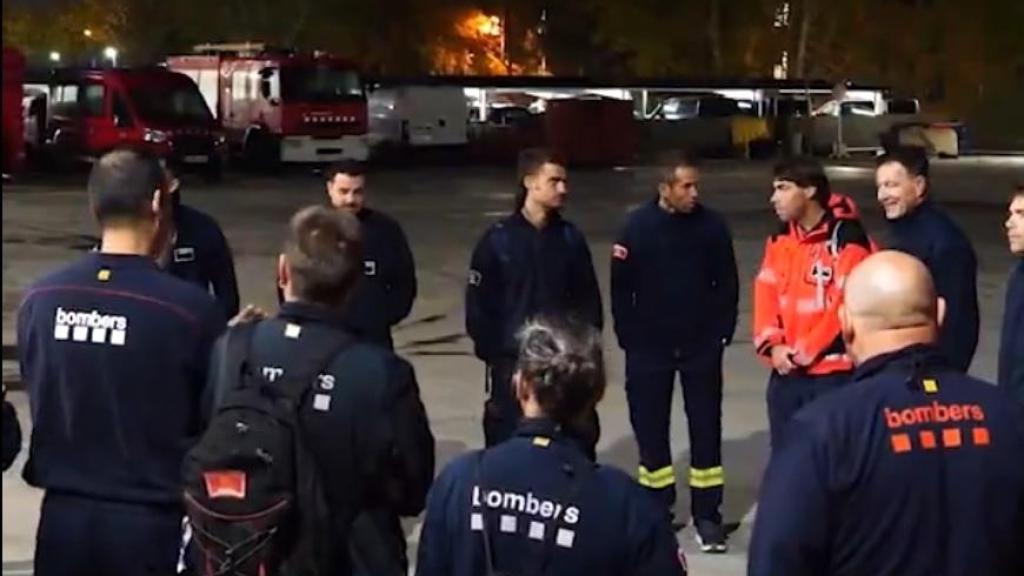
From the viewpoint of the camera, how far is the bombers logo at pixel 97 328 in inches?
159

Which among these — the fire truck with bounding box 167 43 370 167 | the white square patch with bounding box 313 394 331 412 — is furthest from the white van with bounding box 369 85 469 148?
the white square patch with bounding box 313 394 331 412

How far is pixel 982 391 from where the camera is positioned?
3.40 metres

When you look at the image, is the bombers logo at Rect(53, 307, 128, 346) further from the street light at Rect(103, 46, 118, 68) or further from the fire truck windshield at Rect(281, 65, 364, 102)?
the street light at Rect(103, 46, 118, 68)

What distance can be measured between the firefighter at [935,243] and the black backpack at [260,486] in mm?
3458

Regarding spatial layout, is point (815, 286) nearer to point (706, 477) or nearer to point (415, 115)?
Result: point (706, 477)

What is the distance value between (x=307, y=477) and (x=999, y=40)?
210 ft

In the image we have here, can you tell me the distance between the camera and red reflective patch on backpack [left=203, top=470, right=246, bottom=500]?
11.9ft

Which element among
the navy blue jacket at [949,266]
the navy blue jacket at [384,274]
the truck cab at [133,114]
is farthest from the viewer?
the truck cab at [133,114]

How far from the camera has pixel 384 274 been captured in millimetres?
7152

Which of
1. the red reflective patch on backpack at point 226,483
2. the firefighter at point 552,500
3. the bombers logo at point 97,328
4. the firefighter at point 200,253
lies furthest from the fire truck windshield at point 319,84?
the firefighter at point 552,500

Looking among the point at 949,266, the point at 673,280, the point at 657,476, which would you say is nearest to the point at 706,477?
the point at 657,476

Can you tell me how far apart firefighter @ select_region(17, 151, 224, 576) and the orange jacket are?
3.11 metres

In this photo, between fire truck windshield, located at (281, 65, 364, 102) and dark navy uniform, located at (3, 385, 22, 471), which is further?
fire truck windshield, located at (281, 65, 364, 102)

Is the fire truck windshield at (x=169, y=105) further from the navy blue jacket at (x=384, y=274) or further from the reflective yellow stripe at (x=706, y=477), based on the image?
the reflective yellow stripe at (x=706, y=477)
